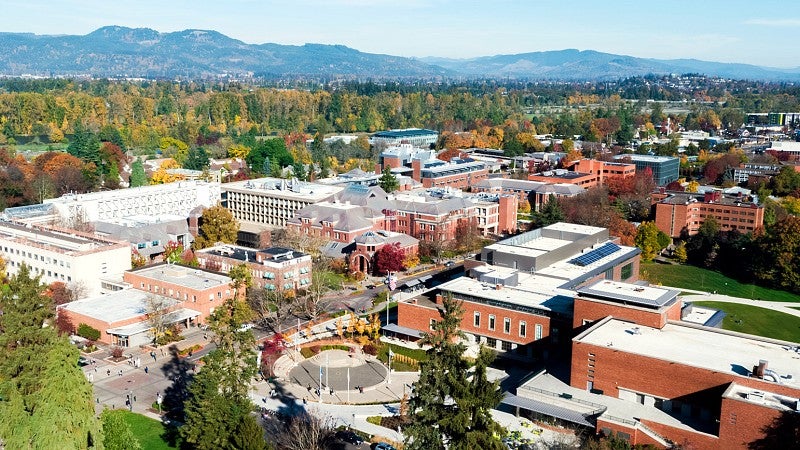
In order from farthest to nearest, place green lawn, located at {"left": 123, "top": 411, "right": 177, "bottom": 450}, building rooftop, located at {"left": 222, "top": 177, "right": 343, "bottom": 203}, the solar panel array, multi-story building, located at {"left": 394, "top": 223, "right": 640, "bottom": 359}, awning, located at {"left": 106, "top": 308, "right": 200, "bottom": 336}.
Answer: building rooftop, located at {"left": 222, "top": 177, "right": 343, "bottom": 203} → the solar panel array → awning, located at {"left": 106, "top": 308, "right": 200, "bottom": 336} → multi-story building, located at {"left": 394, "top": 223, "right": 640, "bottom": 359} → green lawn, located at {"left": 123, "top": 411, "right": 177, "bottom": 450}

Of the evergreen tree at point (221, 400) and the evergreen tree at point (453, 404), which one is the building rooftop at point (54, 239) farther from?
the evergreen tree at point (453, 404)

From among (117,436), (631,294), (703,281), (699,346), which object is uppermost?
(631,294)

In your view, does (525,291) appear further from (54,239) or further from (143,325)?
(54,239)

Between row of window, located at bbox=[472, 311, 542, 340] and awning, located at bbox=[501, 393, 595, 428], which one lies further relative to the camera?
row of window, located at bbox=[472, 311, 542, 340]

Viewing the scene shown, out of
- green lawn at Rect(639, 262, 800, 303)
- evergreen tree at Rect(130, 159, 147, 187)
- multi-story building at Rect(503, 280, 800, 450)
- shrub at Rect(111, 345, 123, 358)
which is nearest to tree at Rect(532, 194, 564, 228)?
green lawn at Rect(639, 262, 800, 303)

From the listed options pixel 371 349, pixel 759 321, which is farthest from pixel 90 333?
pixel 759 321

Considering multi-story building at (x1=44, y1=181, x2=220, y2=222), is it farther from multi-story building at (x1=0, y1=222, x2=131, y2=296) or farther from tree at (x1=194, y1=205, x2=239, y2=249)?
tree at (x1=194, y1=205, x2=239, y2=249)

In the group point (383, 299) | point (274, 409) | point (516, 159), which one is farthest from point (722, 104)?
point (274, 409)

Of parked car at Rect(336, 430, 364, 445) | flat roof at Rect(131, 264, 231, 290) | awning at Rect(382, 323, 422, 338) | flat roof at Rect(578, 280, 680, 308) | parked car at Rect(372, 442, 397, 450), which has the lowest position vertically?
parked car at Rect(336, 430, 364, 445)
